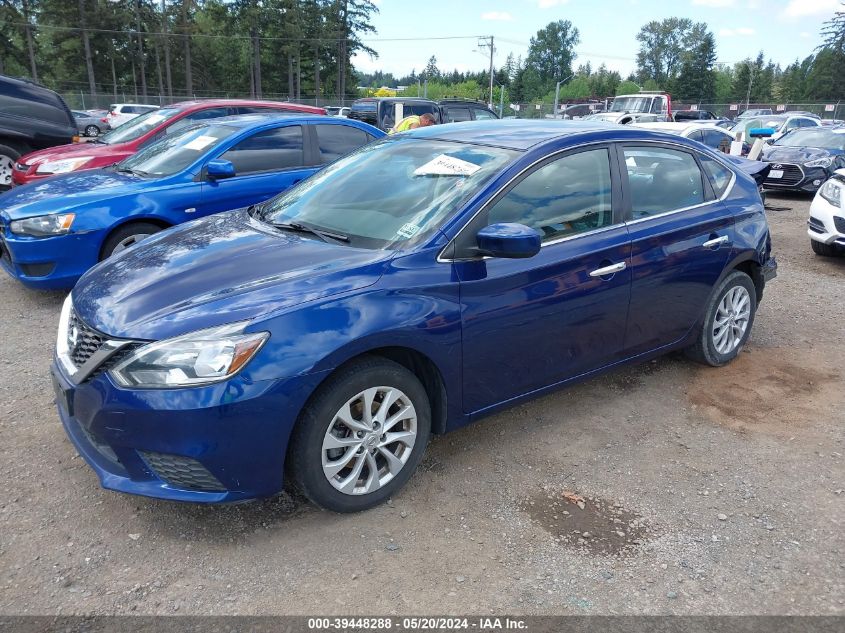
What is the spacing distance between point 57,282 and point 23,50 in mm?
64276

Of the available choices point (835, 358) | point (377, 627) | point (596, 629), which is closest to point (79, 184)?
point (377, 627)

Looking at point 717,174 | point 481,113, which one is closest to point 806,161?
point 481,113

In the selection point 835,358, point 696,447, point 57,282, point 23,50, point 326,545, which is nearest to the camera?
point 326,545

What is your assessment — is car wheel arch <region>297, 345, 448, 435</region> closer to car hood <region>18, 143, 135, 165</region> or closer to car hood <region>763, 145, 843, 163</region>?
car hood <region>18, 143, 135, 165</region>

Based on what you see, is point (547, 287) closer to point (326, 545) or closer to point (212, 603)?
point (326, 545)

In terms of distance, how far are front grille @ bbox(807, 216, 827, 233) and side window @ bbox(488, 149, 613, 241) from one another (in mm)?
5554

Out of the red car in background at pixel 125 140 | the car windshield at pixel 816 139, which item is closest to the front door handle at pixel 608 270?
the red car in background at pixel 125 140

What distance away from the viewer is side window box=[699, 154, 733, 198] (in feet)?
14.4

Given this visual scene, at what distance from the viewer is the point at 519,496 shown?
10.4 ft

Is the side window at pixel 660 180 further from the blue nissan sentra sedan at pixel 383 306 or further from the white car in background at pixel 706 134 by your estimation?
the white car in background at pixel 706 134

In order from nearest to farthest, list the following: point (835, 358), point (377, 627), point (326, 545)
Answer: point (377, 627), point (326, 545), point (835, 358)

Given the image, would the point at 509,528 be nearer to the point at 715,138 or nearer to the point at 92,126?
the point at 715,138

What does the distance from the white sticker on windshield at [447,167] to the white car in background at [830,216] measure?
6282mm

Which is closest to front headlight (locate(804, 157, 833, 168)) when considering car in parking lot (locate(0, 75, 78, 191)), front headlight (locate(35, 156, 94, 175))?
front headlight (locate(35, 156, 94, 175))
